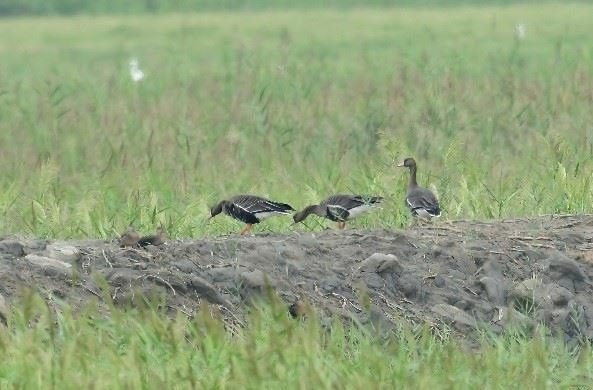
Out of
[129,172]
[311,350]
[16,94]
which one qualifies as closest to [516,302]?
[311,350]

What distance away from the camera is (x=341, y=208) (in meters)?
8.16

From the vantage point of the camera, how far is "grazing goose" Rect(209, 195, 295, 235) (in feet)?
26.8

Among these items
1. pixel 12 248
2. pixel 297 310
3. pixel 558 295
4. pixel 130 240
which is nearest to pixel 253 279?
pixel 297 310

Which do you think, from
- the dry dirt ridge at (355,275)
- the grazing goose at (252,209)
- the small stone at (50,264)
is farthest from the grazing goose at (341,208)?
the small stone at (50,264)

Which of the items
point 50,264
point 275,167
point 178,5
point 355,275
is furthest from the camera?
point 178,5

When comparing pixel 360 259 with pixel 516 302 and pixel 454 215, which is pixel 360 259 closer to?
pixel 516 302

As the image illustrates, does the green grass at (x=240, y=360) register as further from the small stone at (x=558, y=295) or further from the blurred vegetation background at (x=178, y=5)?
the blurred vegetation background at (x=178, y=5)

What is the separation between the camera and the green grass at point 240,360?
5.25 meters

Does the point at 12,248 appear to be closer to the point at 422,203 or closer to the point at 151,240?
the point at 151,240

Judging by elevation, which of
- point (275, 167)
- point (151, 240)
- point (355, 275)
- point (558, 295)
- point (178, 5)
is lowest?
point (178, 5)

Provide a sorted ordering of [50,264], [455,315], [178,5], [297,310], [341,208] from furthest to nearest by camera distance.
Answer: [178,5], [341,208], [455,315], [50,264], [297,310]

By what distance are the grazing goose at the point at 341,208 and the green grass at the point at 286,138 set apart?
16.9 inches

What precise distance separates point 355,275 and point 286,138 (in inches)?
186

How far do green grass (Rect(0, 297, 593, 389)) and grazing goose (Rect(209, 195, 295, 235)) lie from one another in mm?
2132
